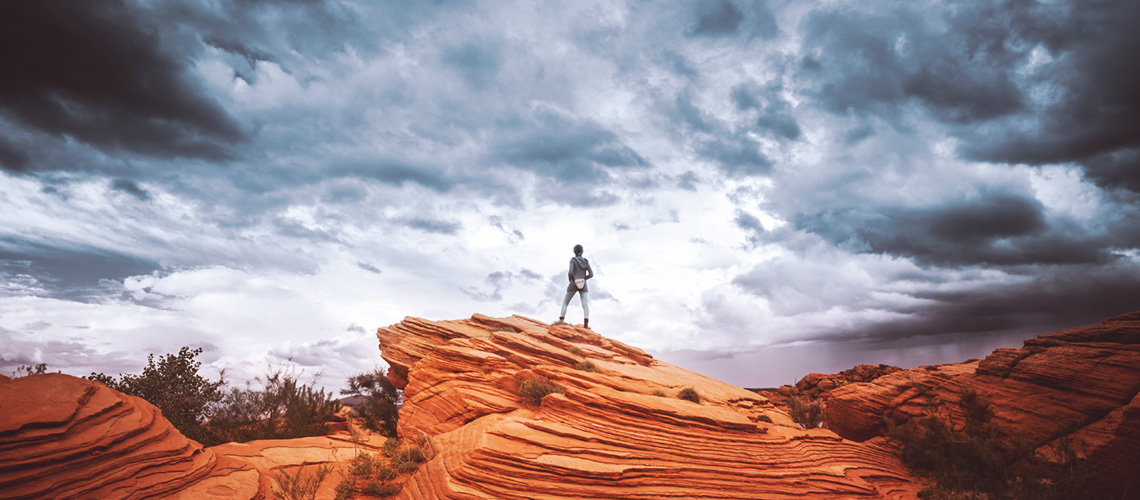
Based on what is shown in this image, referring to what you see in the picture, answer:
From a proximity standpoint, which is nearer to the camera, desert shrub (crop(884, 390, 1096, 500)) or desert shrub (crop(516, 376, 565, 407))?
desert shrub (crop(884, 390, 1096, 500))

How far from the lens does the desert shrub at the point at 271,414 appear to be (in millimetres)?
16891

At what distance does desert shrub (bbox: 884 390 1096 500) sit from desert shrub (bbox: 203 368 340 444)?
21313 millimetres

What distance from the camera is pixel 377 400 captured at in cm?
2233

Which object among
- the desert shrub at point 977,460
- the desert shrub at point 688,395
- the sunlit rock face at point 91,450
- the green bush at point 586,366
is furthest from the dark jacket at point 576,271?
the sunlit rock face at point 91,450

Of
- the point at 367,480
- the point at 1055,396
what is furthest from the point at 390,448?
the point at 1055,396

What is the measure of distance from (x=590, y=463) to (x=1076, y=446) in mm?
12150

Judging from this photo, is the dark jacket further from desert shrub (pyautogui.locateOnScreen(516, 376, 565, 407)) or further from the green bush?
desert shrub (pyautogui.locateOnScreen(516, 376, 565, 407))

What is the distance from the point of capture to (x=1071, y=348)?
12.4 meters

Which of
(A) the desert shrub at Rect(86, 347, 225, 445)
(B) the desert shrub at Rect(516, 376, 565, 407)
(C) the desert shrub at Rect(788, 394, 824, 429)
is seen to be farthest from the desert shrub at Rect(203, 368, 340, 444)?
(C) the desert shrub at Rect(788, 394, 824, 429)

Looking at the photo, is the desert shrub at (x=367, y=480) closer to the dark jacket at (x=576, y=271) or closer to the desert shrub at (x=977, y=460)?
the desert shrub at (x=977, y=460)

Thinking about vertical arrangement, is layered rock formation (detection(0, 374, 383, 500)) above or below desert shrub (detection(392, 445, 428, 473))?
above

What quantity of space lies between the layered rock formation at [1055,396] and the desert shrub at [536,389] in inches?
408

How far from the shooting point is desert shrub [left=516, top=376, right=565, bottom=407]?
13.2 m

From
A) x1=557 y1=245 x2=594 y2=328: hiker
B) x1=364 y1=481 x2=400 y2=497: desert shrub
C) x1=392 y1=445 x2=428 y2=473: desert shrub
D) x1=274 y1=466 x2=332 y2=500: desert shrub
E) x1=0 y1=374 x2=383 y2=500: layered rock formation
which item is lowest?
x1=364 y1=481 x2=400 y2=497: desert shrub
